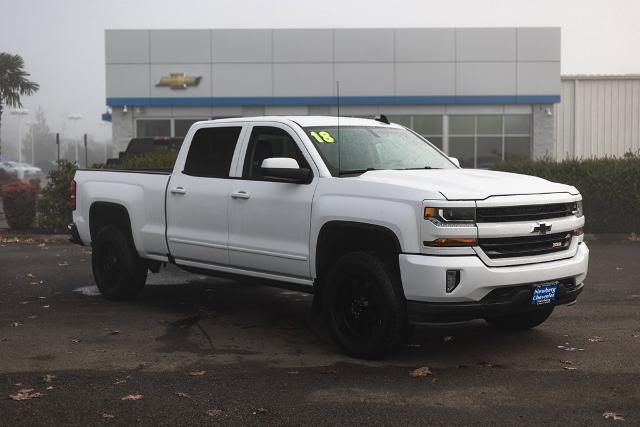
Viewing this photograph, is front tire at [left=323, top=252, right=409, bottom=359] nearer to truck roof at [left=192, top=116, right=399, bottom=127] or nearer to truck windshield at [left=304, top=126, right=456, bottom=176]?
truck windshield at [left=304, top=126, right=456, bottom=176]

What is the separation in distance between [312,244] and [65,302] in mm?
3833

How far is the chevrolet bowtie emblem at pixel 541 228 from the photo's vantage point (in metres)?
6.62

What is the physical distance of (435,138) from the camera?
3875 cm

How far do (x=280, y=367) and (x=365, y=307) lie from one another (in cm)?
83

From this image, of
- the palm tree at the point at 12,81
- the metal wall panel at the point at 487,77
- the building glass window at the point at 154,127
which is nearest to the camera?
the metal wall panel at the point at 487,77

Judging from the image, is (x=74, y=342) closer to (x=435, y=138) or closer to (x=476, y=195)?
(x=476, y=195)

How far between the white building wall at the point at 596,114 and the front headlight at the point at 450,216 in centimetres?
3527

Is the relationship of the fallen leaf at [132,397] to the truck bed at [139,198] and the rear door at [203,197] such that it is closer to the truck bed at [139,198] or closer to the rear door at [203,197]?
the rear door at [203,197]

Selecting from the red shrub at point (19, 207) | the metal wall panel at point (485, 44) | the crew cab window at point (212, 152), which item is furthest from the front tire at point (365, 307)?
the metal wall panel at point (485, 44)

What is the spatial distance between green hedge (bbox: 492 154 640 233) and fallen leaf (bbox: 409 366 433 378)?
11526 mm

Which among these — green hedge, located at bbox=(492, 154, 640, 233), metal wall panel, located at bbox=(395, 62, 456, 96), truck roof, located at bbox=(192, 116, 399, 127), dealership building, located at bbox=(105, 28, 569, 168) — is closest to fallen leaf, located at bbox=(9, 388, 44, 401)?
truck roof, located at bbox=(192, 116, 399, 127)

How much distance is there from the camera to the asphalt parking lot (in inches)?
213

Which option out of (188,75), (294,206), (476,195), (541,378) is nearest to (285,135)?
(294,206)

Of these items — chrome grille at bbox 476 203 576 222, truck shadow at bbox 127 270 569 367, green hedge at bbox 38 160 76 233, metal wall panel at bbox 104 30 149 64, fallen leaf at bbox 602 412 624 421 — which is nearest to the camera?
fallen leaf at bbox 602 412 624 421
